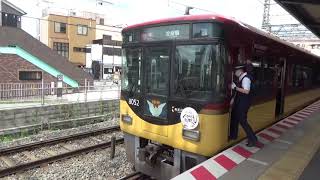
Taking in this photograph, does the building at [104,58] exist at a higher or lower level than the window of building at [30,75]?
higher

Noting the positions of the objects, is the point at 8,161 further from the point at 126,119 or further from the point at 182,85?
the point at 182,85

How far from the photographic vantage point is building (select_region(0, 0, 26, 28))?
39875 mm

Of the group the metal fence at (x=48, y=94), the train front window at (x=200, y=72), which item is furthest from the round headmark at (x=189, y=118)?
Answer: the metal fence at (x=48, y=94)

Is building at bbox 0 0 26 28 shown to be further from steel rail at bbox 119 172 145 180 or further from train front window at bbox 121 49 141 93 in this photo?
steel rail at bbox 119 172 145 180

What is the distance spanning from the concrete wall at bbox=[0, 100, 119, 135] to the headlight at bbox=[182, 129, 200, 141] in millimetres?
9144

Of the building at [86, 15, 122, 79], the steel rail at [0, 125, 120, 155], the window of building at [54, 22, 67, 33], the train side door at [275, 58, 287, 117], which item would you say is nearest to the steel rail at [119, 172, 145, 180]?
the steel rail at [0, 125, 120, 155]

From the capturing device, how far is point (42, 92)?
16.1 metres

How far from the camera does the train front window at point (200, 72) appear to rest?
19.4ft

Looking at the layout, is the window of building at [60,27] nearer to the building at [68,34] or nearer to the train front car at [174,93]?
the building at [68,34]

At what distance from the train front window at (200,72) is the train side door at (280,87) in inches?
168

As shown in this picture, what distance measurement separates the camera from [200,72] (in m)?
6.08

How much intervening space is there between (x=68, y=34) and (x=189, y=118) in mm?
58928

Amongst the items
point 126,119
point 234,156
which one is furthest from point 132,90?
point 234,156

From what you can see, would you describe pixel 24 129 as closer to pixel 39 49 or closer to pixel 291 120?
pixel 291 120
